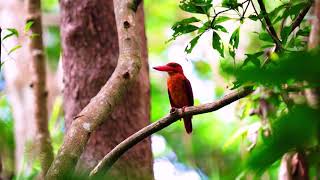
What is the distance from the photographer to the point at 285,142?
1.63 feet

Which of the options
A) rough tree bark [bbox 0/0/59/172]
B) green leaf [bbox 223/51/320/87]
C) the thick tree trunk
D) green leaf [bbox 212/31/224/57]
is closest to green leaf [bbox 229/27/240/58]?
green leaf [bbox 212/31/224/57]

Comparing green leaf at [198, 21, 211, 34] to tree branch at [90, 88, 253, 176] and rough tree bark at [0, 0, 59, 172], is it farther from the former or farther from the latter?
rough tree bark at [0, 0, 59, 172]

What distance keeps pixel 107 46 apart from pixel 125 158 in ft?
2.72

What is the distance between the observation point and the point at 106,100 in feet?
6.54

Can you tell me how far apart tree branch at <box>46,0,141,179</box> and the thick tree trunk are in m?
1.36

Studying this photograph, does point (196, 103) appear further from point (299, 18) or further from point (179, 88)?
point (299, 18)

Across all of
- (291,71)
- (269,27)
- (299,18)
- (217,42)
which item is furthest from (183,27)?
(291,71)

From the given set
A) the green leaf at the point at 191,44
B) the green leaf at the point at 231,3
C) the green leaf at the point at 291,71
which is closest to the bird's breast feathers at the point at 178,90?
the green leaf at the point at 191,44

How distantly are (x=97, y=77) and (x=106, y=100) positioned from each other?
1.74 metres

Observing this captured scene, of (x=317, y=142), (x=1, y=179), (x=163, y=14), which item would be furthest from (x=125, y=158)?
(x=163, y=14)

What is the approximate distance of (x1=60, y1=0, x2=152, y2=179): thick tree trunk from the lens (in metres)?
3.62

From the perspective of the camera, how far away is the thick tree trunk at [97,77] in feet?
11.9

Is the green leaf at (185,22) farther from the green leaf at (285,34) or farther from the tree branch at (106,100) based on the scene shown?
the green leaf at (285,34)

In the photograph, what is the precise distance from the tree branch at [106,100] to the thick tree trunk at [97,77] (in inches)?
53.5
